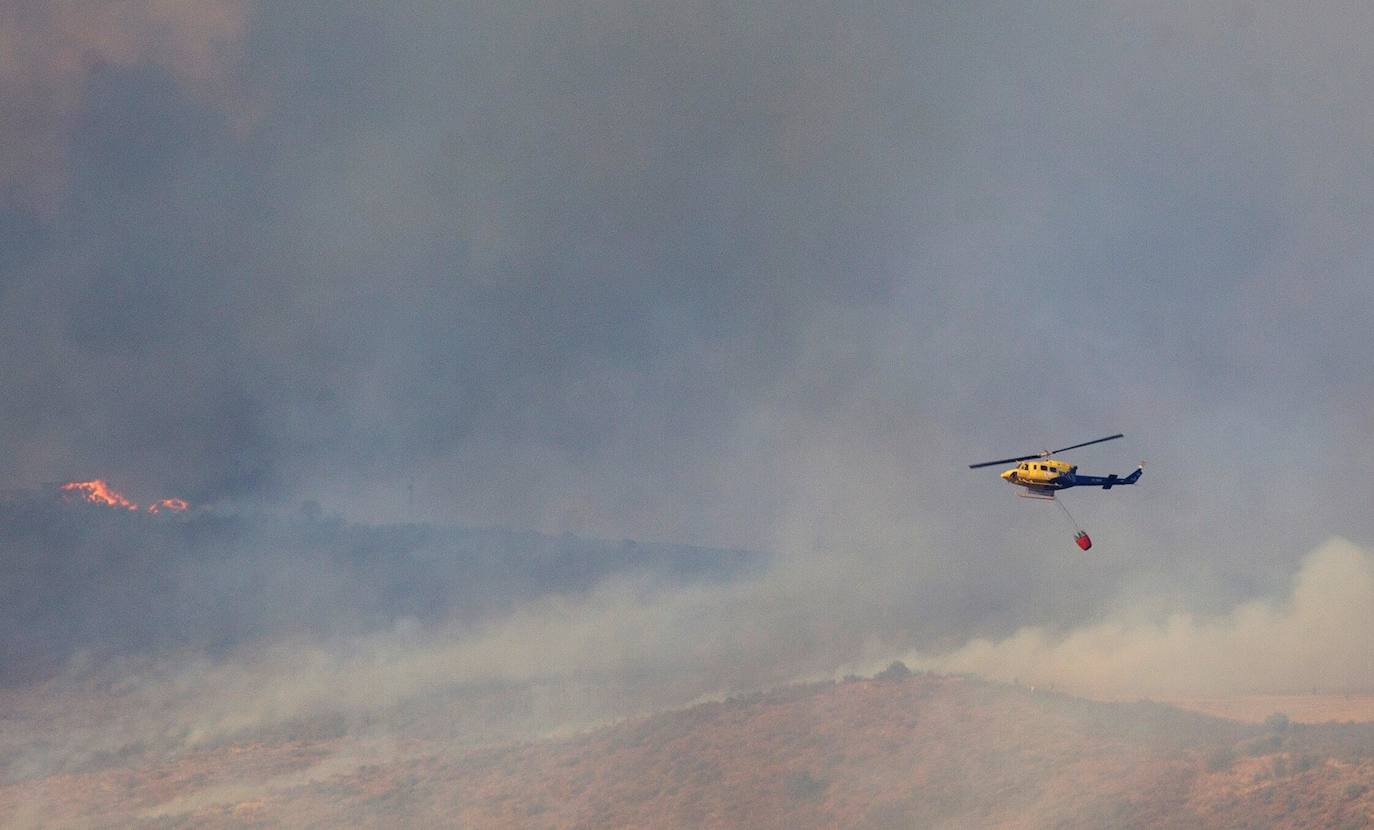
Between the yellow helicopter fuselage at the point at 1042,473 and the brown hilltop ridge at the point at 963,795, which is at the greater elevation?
the yellow helicopter fuselage at the point at 1042,473

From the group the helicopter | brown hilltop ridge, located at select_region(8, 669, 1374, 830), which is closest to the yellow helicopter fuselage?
the helicopter

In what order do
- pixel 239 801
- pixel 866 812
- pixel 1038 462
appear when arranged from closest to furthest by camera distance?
pixel 1038 462 → pixel 866 812 → pixel 239 801

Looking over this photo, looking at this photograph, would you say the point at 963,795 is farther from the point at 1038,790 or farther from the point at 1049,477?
the point at 1049,477

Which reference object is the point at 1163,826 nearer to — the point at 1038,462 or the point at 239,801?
the point at 1038,462

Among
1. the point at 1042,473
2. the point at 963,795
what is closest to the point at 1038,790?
the point at 963,795

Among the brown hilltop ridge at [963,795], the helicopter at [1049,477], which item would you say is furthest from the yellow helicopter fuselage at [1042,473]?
the brown hilltop ridge at [963,795]

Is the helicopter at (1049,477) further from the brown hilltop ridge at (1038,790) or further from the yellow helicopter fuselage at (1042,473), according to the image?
the brown hilltop ridge at (1038,790)

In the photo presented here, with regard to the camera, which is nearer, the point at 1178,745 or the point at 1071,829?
the point at 1071,829

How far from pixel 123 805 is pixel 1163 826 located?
161m

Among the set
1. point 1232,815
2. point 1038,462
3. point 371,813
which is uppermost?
point 1038,462

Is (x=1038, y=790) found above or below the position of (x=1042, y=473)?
below

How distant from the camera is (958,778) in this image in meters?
189

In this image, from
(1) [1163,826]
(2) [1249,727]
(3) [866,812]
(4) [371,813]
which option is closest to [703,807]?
(3) [866,812]

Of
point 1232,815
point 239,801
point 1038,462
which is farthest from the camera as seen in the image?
point 239,801
